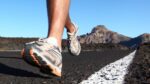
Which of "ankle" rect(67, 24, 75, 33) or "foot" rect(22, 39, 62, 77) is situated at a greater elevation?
"ankle" rect(67, 24, 75, 33)

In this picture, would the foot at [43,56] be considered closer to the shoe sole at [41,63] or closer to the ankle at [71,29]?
the shoe sole at [41,63]

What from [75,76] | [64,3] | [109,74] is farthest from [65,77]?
[64,3]

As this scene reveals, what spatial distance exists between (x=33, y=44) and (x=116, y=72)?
5.74 feet

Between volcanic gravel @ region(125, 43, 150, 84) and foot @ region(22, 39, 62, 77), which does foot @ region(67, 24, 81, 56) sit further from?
foot @ region(22, 39, 62, 77)

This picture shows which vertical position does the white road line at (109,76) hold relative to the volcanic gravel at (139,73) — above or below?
below

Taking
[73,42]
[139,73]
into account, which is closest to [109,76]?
[139,73]

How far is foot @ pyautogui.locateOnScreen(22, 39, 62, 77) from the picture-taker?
402 centimetres

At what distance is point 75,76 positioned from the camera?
18.4ft

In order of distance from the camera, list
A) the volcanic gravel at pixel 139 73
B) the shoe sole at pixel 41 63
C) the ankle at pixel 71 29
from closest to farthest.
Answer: the shoe sole at pixel 41 63 → the volcanic gravel at pixel 139 73 → the ankle at pixel 71 29

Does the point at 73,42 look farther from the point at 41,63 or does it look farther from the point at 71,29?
the point at 41,63

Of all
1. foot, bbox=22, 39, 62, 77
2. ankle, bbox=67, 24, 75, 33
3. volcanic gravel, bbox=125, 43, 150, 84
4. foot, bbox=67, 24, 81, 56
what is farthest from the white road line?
foot, bbox=22, 39, 62, 77

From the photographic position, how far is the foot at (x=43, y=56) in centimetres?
402

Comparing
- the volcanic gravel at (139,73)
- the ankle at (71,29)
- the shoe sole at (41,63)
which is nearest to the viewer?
the shoe sole at (41,63)

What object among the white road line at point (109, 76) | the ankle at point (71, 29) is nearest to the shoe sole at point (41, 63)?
the white road line at point (109, 76)
